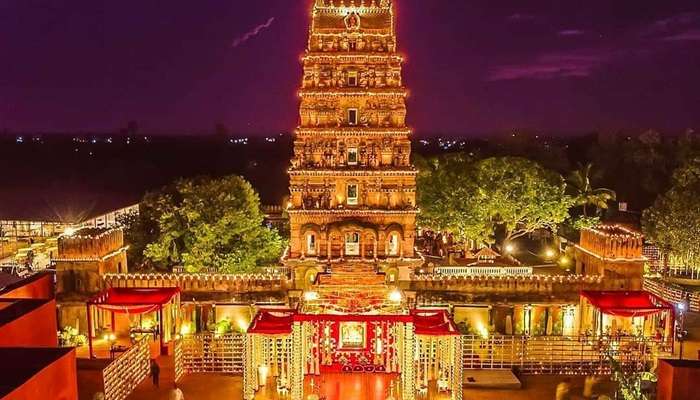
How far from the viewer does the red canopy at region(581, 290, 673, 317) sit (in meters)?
22.7

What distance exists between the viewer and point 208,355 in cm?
2178

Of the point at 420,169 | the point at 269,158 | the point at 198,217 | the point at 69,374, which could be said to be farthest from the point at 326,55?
the point at 269,158

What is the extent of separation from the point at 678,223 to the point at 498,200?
29.5 feet

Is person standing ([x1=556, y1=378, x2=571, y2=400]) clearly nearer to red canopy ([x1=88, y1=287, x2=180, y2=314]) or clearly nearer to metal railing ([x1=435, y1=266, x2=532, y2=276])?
metal railing ([x1=435, y1=266, x2=532, y2=276])

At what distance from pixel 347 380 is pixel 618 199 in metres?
44.1

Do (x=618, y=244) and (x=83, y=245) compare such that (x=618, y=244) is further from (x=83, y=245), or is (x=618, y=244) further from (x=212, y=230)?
(x=83, y=245)

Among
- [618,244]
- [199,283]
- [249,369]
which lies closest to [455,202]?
[618,244]

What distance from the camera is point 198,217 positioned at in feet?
106

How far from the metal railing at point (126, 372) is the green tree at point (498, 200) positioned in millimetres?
20585

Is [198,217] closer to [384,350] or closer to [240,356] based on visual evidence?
[240,356]

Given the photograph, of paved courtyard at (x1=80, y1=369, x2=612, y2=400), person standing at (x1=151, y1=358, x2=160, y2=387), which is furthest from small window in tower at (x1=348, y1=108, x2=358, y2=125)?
person standing at (x1=151, y1=358, x2=160, y2=387)

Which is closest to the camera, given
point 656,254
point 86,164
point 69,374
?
point 69,374

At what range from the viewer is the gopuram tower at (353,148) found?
30.8m

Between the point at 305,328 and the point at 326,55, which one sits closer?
the point at 305,328
